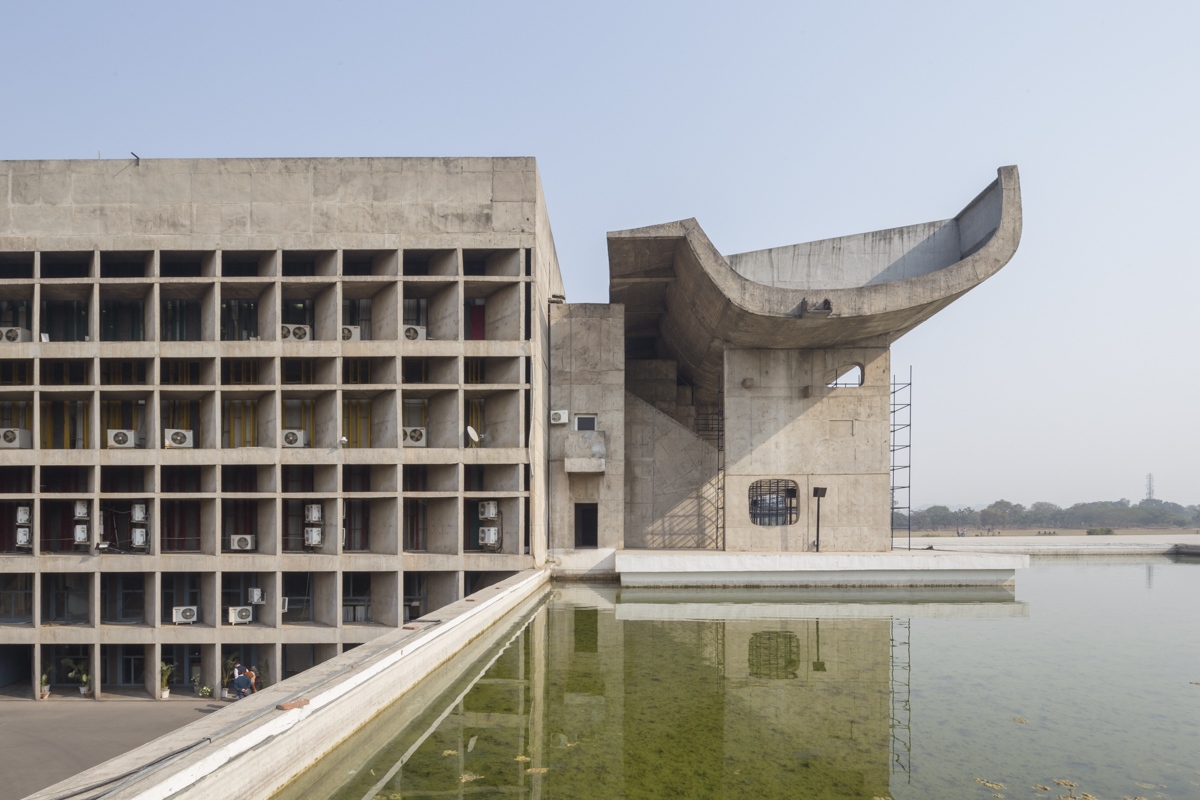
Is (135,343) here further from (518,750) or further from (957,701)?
(957,701)

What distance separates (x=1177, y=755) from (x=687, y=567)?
46.1 feet

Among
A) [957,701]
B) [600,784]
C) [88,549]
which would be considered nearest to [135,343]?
[88,549]

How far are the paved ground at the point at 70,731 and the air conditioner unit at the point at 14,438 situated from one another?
639cm

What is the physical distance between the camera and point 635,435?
86.1 feet

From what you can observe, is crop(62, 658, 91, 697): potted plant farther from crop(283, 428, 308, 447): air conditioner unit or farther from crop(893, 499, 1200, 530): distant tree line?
crop(893, 499, 1200, 530): distant tree line

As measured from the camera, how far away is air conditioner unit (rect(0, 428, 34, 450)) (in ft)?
64.4

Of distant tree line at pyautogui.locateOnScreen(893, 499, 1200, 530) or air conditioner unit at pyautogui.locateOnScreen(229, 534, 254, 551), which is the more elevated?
air conditioner unit at pyautogui.locateOnScreen(229, 534, 254, 551)

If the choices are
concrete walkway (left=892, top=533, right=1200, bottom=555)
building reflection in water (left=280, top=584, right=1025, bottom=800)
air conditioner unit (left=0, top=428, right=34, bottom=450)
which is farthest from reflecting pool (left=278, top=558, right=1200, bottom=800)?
concrete walkway (left=892, top=533, right=1200, bottom=555)

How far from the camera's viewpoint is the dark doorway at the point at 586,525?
84.1ft

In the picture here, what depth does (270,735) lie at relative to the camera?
5.67 m

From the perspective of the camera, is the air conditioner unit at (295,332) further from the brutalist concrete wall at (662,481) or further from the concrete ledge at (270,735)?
the concrete ledge at (270,735)

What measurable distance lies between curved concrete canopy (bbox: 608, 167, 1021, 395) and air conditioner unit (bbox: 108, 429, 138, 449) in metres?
13.9

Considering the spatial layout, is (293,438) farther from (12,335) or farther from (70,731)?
(70,731)

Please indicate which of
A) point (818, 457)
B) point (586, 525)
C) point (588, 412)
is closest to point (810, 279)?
point (818, 457)
